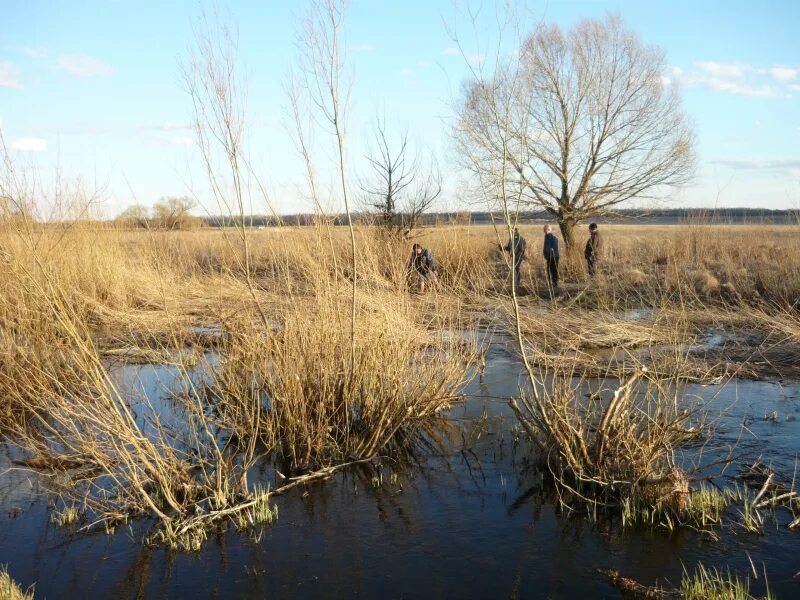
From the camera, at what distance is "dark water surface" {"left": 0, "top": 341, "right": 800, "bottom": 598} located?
13.1 ft

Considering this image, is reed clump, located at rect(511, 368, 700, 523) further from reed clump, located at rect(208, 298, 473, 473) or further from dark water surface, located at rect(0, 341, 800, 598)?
reed clump, located at rect(208, 298, 473, 473)

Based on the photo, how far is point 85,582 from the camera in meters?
4.07

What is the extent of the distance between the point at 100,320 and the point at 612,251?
1374 cm

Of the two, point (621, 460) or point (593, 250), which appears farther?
point (593, 250)

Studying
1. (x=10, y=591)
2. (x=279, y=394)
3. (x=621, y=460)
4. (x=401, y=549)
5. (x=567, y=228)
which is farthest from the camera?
(x=567, y=228)

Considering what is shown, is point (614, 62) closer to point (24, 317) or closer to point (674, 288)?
point (674, 288)

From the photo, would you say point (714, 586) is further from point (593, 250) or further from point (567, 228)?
point (567, 228)

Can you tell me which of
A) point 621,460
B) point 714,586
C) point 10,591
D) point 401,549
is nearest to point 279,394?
point 401,549

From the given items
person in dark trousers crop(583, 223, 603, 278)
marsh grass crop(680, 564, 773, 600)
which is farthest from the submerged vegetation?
person in dark trousers crop(583, 223, 603, 278)

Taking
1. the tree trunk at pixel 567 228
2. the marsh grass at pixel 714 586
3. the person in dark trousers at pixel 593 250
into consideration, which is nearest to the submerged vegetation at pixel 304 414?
the marsh grass at pixel 714 586

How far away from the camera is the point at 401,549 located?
444 cm

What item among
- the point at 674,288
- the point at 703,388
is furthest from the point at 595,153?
the point at 703,388

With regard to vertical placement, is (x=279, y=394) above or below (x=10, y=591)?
above

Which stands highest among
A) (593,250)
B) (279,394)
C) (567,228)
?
(567,228)
